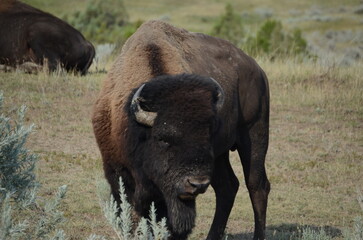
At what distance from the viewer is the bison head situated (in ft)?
18.8

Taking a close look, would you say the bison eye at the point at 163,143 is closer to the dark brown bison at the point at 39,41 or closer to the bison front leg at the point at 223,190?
the bison front leg at the point at 223,190

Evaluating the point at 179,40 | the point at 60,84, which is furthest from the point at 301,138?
the point at 179,40

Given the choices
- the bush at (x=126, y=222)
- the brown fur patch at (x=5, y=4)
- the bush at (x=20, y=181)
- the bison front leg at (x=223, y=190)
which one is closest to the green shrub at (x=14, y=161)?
the bush at (x=20, y=181)

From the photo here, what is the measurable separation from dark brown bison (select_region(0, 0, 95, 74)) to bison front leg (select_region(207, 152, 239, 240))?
7736mm

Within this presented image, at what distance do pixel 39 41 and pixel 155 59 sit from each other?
29.9 feet

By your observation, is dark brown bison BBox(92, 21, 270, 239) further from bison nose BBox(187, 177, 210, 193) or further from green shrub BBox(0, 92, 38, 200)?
green shrub BBox(0, 92, 38, 200)

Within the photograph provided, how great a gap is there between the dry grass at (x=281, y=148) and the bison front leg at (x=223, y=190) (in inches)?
15.0

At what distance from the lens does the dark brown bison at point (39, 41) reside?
15.2m

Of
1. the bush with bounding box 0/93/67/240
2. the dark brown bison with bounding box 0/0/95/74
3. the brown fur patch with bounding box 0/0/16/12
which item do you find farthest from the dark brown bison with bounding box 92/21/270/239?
the brown fur patch with bounding box 0/0/16/12

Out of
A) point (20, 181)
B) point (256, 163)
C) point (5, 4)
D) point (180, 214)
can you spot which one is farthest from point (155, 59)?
point (5, 4)

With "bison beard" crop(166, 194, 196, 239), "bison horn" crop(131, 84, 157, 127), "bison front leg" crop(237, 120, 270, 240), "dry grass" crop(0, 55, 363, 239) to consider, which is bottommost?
"dry grass" crop(0, 55, 363, 239)

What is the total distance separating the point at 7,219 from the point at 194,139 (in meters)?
1.94

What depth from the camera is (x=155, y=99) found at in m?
5.94

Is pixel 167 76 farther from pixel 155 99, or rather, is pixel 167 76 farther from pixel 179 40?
pixel 179 40
